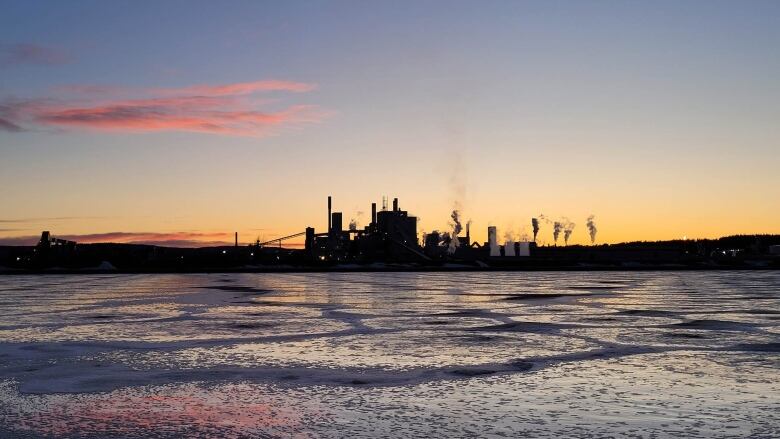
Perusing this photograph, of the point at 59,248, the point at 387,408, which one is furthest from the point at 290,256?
the point at 387,408

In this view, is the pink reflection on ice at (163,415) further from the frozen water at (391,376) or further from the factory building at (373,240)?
the factory building at (373,240)

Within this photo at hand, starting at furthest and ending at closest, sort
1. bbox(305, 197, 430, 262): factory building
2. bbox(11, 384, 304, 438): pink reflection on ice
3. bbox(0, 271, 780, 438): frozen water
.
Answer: bbox(305, 197, 430, 262): factory building → bbox(0, 271, 780, 438): frozen water → bbox(11, 384, 304, 438): pink reflection on ice

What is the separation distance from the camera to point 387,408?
766 centimetres

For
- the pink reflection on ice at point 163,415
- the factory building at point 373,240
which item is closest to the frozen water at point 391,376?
the pink reflection on ice at point 163,415

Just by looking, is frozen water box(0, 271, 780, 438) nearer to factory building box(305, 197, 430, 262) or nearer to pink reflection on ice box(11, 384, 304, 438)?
pink reflection on ice box(11, 384, 304, 438)

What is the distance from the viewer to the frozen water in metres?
6.97

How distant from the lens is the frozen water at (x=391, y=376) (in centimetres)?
697

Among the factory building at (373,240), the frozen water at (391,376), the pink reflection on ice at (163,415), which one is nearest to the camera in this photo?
the pink reflection on ice at (163,415)

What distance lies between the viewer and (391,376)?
966 centimetres

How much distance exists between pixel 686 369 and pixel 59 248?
144 m

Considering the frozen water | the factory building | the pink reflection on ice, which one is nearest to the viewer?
the pink reflection on ice

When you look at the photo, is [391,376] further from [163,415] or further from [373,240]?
[373,240]

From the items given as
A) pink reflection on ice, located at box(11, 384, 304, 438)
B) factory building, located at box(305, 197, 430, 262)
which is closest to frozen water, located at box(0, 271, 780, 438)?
pink reflection on ice, located at box(11, 384, 304, 438)

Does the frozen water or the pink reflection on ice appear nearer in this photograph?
the pink reflection on ice
